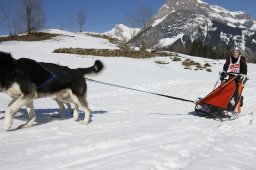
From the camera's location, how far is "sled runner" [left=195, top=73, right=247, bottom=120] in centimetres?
813

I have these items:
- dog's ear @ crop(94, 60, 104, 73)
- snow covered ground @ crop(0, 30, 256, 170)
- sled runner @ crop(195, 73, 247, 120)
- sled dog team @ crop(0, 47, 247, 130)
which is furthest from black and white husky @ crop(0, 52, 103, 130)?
sled runner @ crop(195, 73, 247, 120)

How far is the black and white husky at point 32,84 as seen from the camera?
5934 millimetres

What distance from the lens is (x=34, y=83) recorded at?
6.20 meters

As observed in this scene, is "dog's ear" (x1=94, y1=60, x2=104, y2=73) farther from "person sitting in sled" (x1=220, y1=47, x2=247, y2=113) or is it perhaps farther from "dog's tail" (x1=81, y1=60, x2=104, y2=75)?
"person sitting in sled" (x1=220, y1=47, x2=247, y2=113)

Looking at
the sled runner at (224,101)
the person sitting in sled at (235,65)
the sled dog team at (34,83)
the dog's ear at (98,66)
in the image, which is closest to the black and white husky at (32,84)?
the sled dog team at (34,83)

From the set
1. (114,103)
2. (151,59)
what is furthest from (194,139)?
(151,59)

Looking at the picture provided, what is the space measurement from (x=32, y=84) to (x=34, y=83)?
0.07 m

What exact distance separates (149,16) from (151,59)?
98.5ft

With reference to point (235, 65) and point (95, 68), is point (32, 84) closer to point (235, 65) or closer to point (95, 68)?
point (95, 68)

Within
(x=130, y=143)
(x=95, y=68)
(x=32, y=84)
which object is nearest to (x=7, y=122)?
(x=32, y=84)

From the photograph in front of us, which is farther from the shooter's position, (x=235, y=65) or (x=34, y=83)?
(x=235, y=65)

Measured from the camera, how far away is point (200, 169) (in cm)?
421

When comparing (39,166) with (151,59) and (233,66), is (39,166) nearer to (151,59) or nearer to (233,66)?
(233,66)

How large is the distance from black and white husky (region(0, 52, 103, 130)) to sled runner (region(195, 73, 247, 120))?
10.2ft
